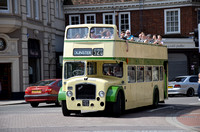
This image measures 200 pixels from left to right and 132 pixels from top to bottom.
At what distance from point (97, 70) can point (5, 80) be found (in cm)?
1626

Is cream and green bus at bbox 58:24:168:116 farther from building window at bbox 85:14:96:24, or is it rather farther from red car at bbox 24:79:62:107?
building window at bbox 85:14:96:24

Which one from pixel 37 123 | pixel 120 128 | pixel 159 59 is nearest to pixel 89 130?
pixel 120 128

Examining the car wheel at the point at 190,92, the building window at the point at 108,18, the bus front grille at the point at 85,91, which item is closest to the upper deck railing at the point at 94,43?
the bus front grille at the point at 85,91

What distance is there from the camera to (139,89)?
59.0 feet

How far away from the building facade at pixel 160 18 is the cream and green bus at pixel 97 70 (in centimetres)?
2336

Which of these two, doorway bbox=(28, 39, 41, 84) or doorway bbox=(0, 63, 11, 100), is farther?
doorway bbox=(28, 39, 41, 84)

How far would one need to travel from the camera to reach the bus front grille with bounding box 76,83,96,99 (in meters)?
15.4

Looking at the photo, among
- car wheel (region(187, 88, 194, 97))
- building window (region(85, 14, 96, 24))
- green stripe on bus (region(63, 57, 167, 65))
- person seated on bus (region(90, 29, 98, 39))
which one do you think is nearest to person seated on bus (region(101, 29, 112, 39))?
person seated on bus (region(90, 29, 98, 39))

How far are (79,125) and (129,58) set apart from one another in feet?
14.9

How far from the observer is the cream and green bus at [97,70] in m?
15.4

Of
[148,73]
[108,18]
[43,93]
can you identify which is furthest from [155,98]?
[108,18]

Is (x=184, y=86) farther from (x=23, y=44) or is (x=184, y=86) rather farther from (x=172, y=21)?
(x=172, y=21)

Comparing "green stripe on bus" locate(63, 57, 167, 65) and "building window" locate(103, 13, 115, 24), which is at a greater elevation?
"building window" locate(103, 13, 115, 24)

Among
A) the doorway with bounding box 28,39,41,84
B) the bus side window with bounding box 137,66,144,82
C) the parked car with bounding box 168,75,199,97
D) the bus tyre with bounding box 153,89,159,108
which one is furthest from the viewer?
the doorway with bounding box 28,39,41,84
